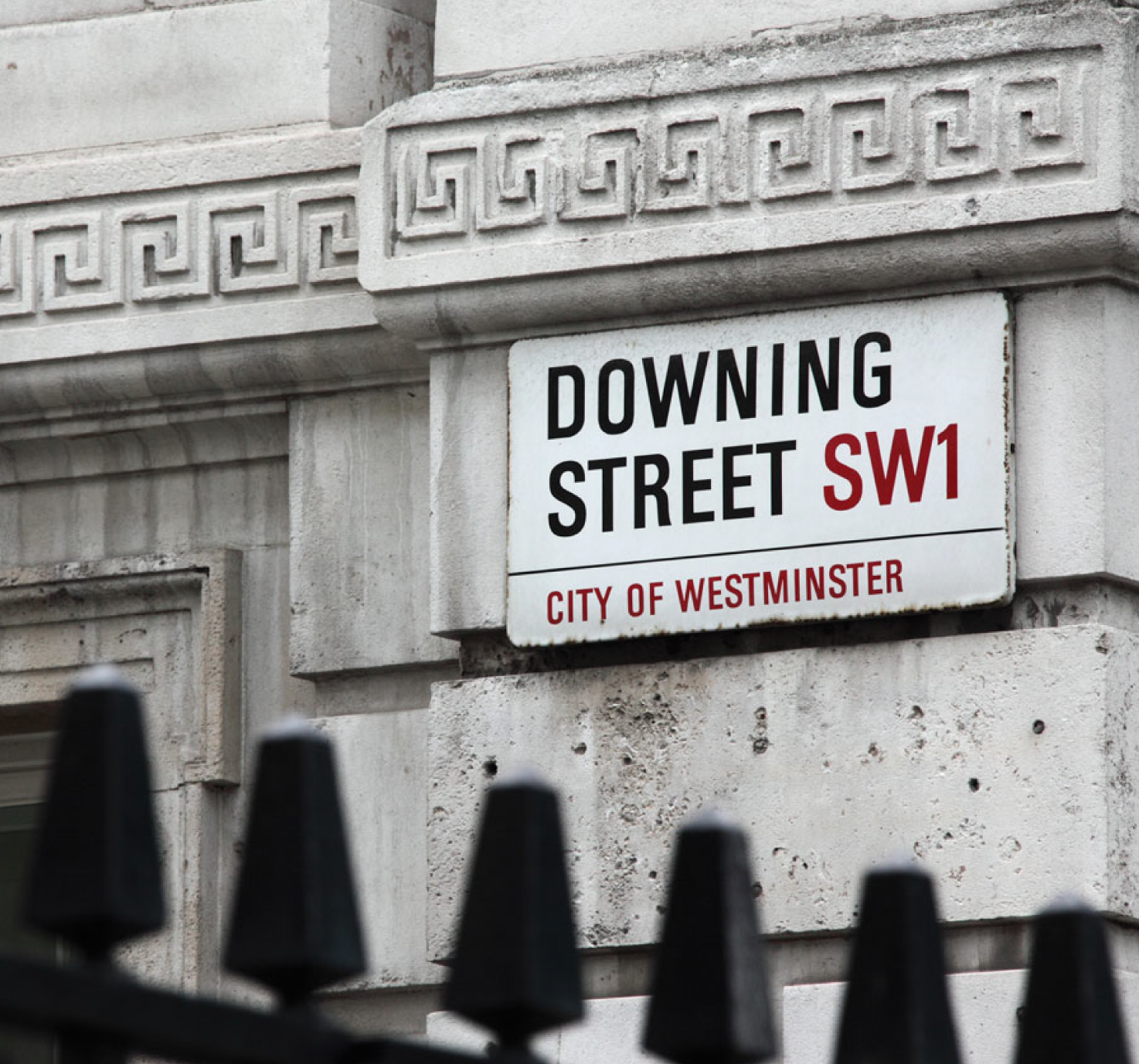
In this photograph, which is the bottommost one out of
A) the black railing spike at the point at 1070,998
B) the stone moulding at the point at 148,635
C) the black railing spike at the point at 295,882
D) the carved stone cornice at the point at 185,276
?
the black railing spike at the point at 1070,998

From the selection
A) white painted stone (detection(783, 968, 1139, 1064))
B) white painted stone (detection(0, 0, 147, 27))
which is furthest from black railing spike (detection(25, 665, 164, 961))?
white painted stone (detection(0, 0, 147, 27))

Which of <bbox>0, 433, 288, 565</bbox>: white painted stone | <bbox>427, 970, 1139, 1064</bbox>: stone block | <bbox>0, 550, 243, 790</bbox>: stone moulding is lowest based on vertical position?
<bbox>427, 970, 1139, 1064</bbox>: stone block

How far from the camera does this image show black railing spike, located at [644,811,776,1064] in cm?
208

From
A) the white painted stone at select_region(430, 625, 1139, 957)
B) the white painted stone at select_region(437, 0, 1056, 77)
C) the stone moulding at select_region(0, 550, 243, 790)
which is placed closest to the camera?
the white painted stone at select_region(430, 625, 1139, 957)

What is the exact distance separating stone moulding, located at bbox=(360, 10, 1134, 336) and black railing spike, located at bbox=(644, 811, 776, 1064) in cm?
273

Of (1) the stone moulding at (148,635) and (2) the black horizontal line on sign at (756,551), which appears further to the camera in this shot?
(1) the stone moulding at (148,635)

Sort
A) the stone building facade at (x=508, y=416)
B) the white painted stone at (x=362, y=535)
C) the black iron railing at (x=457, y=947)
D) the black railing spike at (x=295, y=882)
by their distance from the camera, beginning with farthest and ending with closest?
the white painted stone at (x=362, y=535), the stone building facade at (x=508, y=416), the black railing spike at (x=295, y=882), the black iron railing at (x=457, y=947)

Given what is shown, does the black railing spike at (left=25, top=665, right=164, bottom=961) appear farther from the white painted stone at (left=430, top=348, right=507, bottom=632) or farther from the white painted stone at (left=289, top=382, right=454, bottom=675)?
the white painted stone at (left=289, top=382, right=454, bottom=675)

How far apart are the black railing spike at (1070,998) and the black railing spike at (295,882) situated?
54 cm

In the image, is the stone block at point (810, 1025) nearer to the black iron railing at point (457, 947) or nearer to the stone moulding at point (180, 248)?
the stone moulding at point (180, 248)

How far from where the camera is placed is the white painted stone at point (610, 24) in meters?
5.00

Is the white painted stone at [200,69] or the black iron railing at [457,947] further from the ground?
the white painted stone at [200,69]

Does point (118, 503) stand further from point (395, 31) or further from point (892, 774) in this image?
point (892, 774)

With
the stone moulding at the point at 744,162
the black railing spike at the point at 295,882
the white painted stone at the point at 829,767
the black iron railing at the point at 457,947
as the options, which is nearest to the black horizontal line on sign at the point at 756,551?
the white painted stone at the point at 829,767
